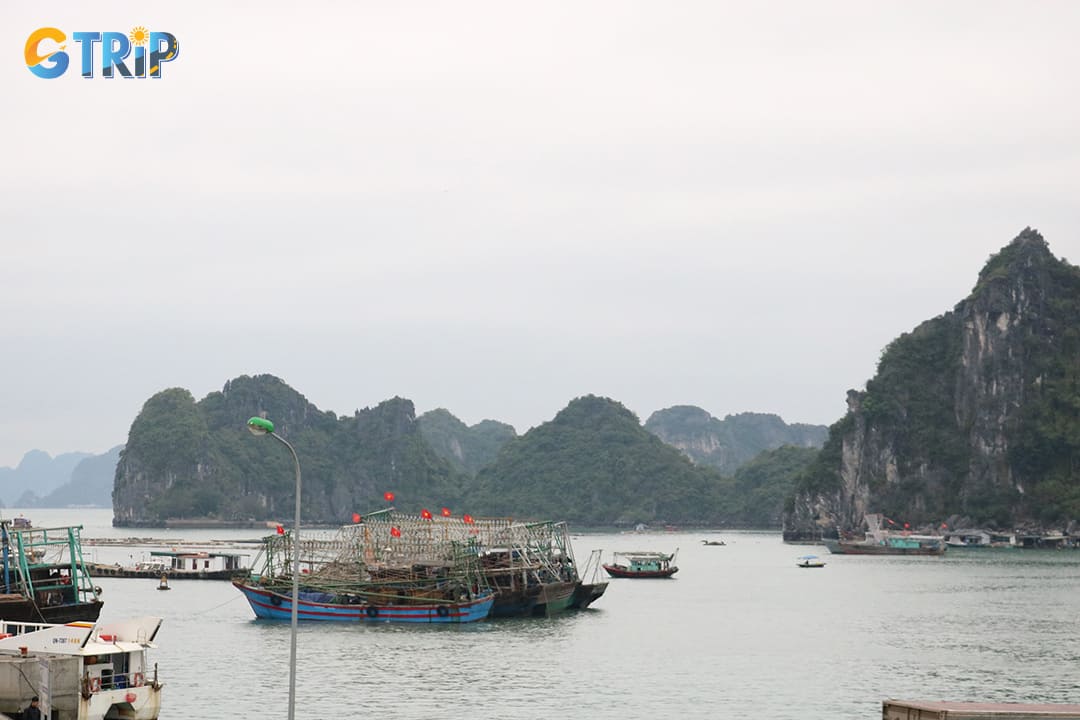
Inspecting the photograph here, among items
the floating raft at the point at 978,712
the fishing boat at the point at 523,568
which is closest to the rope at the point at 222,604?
the fishing boat at the point at 523,568

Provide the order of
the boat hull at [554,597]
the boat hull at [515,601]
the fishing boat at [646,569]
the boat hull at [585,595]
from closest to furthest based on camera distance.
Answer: the boat hull at [515,601] → the boat hull at [554,597] → the boat hull at [585,595] → the fishing boat at [646,569]

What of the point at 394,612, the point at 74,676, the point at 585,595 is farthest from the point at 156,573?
the point at 74,676

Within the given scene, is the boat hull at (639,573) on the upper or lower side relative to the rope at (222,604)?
upper

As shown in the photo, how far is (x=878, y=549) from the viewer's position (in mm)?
174125

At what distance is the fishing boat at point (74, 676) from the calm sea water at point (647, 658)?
29.2ft

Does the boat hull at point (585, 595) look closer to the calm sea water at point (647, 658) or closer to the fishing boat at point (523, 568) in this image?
the calm sea water at point (647, 658)

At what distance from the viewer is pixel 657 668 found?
190ft

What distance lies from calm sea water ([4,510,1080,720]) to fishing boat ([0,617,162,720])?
8.90 m

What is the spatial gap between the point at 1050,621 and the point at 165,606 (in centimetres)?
5408

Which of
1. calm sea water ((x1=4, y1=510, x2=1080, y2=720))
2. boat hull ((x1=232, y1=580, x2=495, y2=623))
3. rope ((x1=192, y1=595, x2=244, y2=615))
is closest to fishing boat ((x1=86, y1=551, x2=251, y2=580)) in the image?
calm sea water ((x1=4, y1=510, x2=1080, y2=720))

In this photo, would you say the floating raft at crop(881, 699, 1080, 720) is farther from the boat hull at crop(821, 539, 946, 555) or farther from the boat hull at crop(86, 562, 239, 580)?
the boat hull at crop(821, 539, 946, 555)

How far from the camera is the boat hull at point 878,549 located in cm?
16975

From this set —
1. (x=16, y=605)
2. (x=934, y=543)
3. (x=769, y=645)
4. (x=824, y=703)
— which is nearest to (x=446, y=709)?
(x=824, y=703)

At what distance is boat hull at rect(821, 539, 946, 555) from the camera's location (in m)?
170
